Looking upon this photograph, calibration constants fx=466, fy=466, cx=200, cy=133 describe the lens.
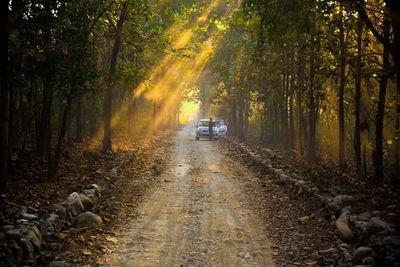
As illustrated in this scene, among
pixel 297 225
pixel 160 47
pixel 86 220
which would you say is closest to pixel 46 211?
pixel 86 220

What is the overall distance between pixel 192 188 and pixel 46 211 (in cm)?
617

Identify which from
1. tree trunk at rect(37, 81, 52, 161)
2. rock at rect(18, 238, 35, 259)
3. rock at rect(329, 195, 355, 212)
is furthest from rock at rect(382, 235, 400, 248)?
tree trunk at rect(37, 81, 52, 161)

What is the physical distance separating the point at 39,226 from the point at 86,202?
8.26 feet

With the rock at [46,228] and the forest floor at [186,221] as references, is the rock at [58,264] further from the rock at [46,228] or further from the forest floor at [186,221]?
the rock at [46,228]

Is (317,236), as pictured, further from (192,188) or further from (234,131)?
(234,131)

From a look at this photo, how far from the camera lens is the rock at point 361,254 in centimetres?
721

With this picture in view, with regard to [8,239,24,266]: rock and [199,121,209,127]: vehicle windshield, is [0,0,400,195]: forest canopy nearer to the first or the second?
[8,239,24,266]: rock

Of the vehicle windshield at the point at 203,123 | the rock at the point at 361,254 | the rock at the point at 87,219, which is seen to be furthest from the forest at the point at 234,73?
the vehicle windshield at the point at 203,123

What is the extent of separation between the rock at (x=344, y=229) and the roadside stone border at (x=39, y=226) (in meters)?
4.88

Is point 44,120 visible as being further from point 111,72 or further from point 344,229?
point 344,229

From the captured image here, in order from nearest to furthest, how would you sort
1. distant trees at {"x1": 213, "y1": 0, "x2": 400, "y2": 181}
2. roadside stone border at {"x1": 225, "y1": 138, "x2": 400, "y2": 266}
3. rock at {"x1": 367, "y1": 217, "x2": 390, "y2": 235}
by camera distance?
1. roadside stone border at {"x1": 225, "y1": 138, "x2": 400, "y2": 266}
2. rock at {"x1": 367, "y1": 217, "x2": 390, "y2": 235}
3. distant trees at {"x1": 213, "y1": 0, "x2": 400, "y2": 181}

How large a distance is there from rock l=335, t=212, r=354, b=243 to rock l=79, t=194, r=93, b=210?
5.53 meters

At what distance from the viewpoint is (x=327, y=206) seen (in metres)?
10.5

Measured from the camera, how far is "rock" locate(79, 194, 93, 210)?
1074 cm
